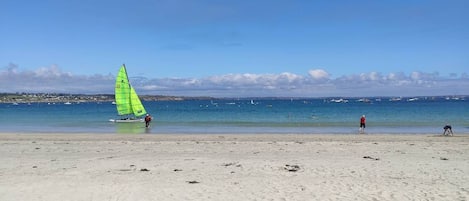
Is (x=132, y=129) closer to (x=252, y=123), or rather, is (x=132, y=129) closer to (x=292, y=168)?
(x=252, y=123)

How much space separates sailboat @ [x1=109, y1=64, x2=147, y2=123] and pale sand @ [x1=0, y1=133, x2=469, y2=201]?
28.7 metres

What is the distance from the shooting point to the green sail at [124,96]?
48719mm

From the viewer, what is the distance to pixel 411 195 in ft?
34.2

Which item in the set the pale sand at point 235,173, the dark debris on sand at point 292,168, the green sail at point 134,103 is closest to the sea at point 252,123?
the green sail at point 134,103

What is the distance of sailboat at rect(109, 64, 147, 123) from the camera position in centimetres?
4869

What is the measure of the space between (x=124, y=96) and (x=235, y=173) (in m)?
37.6

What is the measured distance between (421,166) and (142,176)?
828 cm

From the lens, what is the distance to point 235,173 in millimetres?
13438

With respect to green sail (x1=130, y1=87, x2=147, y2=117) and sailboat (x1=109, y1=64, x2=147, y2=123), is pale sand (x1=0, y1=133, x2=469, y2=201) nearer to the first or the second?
sailboat (x1=109, y1=64, x2=147, y2=123)

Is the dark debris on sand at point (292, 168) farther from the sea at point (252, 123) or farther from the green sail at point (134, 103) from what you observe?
the green sail at point (134, 103)

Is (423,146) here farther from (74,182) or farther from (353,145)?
(74,182)

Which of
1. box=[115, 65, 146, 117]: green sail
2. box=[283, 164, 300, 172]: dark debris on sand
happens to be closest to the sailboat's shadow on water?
box=[115, 65, 146, 117]: green sail

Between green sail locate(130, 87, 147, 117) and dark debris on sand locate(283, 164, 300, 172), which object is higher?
green sail locate(130, 87, 147, 117)

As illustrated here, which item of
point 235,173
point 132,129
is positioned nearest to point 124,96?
point 132,129
